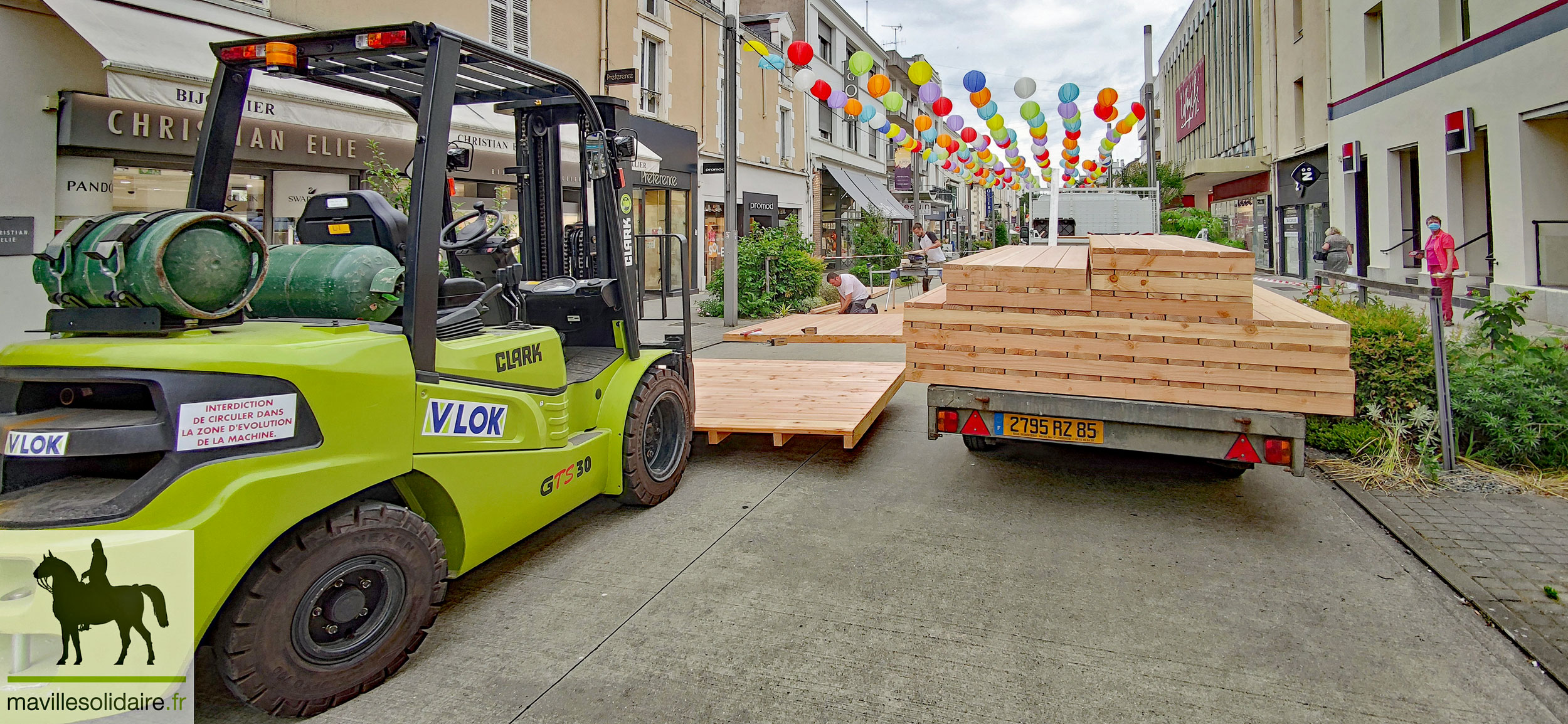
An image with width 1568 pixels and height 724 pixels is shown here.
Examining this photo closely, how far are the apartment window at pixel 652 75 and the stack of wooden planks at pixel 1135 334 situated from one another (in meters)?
17.1

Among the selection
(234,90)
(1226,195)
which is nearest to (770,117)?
(1226,195)

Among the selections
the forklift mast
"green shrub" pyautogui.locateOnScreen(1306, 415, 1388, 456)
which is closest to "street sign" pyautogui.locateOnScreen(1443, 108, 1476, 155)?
"green shrub" pyautogui.locateOnScreen(1306, 415, 1388, 456)

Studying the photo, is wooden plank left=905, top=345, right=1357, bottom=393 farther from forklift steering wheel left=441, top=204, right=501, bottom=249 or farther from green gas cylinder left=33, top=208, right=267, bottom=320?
green gas cylinder left=33, top=208, right=267, bottom=320

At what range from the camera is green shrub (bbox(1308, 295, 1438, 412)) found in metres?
6.30

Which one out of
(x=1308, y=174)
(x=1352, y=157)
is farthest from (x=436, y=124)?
(x=1308, y=174)

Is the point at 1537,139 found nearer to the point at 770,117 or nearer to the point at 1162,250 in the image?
the point at 1162,250

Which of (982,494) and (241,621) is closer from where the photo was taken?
(241,621)

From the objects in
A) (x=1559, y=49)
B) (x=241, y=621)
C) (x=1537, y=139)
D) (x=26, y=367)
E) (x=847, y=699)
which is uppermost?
(x=1559, y=49)

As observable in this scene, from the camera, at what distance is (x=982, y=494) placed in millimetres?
5805

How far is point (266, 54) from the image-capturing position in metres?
3.53

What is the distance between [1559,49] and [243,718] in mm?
16970

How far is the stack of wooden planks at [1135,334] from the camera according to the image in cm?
462

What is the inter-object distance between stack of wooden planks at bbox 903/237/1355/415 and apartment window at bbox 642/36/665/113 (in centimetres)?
1712

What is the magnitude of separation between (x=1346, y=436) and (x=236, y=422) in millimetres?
7055
